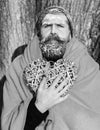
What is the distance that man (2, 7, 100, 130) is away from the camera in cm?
325

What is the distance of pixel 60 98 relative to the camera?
10.2 ft

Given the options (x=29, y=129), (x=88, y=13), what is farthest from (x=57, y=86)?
(x=88, y=13)

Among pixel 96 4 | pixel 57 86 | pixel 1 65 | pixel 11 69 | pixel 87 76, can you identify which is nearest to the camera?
pixel 57 86

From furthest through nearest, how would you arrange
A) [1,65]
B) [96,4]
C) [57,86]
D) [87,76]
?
[1,65], [96,4], [87,76], [57,86]

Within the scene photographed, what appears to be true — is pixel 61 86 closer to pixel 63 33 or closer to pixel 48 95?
pixel 48 95

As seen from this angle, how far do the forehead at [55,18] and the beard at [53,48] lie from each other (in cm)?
14

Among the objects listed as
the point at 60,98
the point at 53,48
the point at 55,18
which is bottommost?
the point at 60,98

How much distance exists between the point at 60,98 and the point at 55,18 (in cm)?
71

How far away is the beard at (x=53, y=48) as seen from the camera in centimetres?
323

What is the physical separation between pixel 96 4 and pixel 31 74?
1.22m

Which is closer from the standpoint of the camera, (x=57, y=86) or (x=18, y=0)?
(x=57, y=86)

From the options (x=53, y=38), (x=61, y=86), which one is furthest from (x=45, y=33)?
(x=61, y=86)

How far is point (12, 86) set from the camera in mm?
3488

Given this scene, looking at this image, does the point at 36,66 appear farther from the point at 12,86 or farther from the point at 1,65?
the point at 1,65
